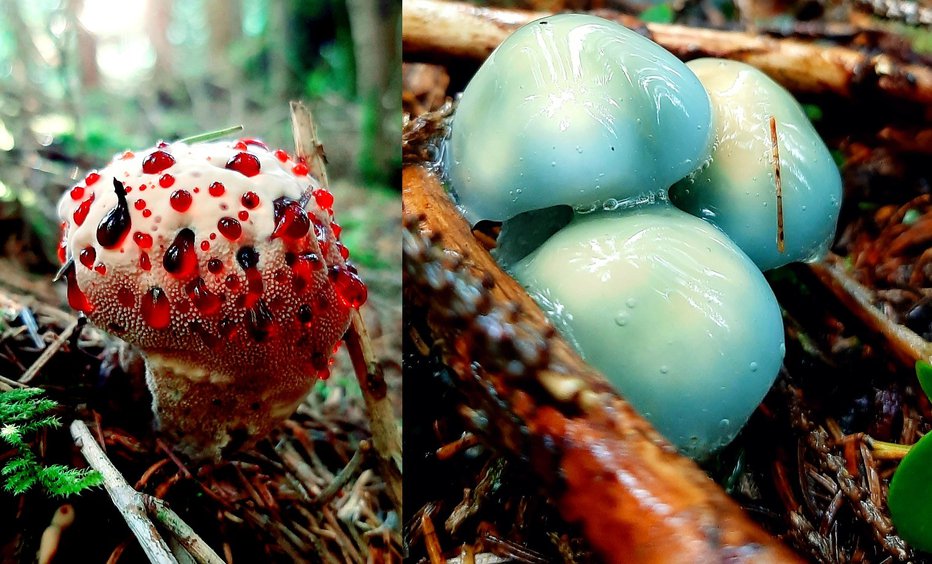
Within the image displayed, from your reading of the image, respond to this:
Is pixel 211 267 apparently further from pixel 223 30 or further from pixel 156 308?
pixel 223 30

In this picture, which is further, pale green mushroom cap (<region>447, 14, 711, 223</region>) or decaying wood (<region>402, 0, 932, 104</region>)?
decaying wood (<region>402, 0, 932, 104</region>)

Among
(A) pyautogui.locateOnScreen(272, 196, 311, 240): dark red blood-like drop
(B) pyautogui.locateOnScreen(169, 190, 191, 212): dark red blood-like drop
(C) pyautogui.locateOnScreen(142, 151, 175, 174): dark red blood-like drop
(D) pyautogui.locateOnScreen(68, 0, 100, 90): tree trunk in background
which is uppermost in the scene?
(D) pyautogui.locateOnScreen(68, 0, 100, 90): tree trunk in background

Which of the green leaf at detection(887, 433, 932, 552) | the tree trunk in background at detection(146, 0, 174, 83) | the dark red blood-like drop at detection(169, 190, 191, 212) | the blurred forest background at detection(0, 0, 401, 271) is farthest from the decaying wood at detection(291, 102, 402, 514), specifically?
the green leaf at detection(887, 433, 932, 552)

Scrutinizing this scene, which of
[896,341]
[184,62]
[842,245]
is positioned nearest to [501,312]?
[184,62]

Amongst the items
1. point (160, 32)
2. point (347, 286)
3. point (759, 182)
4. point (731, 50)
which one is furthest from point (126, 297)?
point (731, 50)

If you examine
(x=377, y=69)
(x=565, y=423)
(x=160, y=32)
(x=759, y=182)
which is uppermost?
(x=160, y=32)

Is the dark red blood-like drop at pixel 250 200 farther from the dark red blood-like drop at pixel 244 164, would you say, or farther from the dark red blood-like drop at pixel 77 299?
the dark red blood-like drop at pixel 77 299

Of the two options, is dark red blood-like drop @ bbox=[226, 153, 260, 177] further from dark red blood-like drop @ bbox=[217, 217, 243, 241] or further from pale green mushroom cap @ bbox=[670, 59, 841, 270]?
pale green mushroom cap @ bbox=[670, 59, 841, 270]
